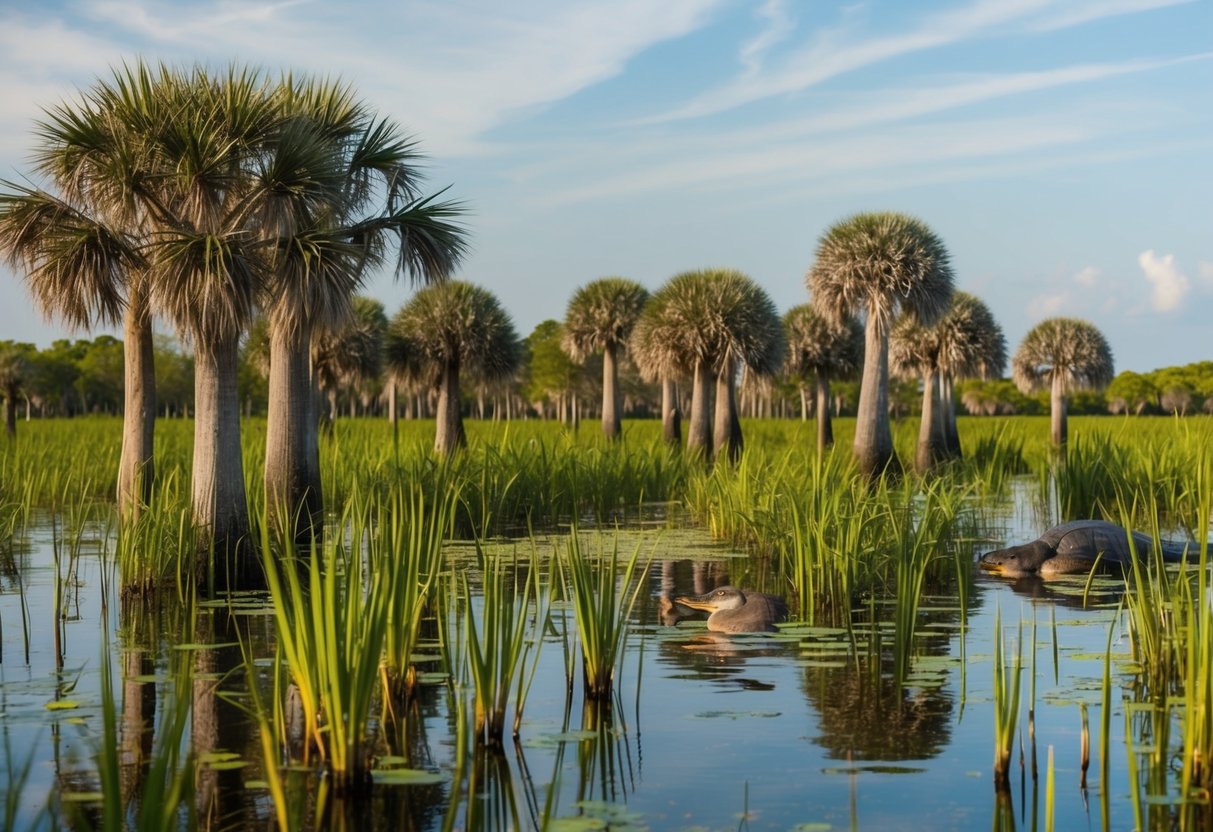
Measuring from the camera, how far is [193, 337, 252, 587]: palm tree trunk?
1317 centimetres

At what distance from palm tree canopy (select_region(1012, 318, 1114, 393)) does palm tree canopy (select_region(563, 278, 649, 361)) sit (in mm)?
14087

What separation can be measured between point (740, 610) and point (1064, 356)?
40.1m

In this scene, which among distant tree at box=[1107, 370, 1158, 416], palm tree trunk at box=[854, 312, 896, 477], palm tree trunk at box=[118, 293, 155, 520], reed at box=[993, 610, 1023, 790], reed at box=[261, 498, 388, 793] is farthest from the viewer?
distant tree at box=[1107, 370, 1158, 416]

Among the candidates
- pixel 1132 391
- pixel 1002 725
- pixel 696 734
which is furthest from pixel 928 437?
pixel 1132 391

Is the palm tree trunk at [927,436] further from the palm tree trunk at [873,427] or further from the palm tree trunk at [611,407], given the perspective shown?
the palm tree trunk at [611,407]

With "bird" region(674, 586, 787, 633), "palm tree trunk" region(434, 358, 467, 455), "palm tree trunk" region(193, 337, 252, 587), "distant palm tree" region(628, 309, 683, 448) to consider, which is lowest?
"bird" region(674, 586, 787, 633)

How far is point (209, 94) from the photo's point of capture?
1355 cm

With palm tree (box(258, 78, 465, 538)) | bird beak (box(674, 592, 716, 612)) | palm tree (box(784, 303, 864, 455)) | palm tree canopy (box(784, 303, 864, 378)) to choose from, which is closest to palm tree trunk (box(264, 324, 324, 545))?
palm tree (box(258, 78, 465, 538))

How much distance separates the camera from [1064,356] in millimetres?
47500

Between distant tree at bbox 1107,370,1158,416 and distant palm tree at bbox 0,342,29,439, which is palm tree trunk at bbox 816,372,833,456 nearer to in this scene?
Answer: distant palm tree at bbox 0,342,29,439

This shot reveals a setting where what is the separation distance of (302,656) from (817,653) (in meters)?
4.49

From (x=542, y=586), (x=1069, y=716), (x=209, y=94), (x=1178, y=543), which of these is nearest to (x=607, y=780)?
(x=1069, y=716)

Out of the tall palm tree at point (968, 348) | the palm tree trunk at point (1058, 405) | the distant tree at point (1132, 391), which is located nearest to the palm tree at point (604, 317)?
the tall palm tree at point (968, 348)

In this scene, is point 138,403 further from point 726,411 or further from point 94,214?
point 726,411
